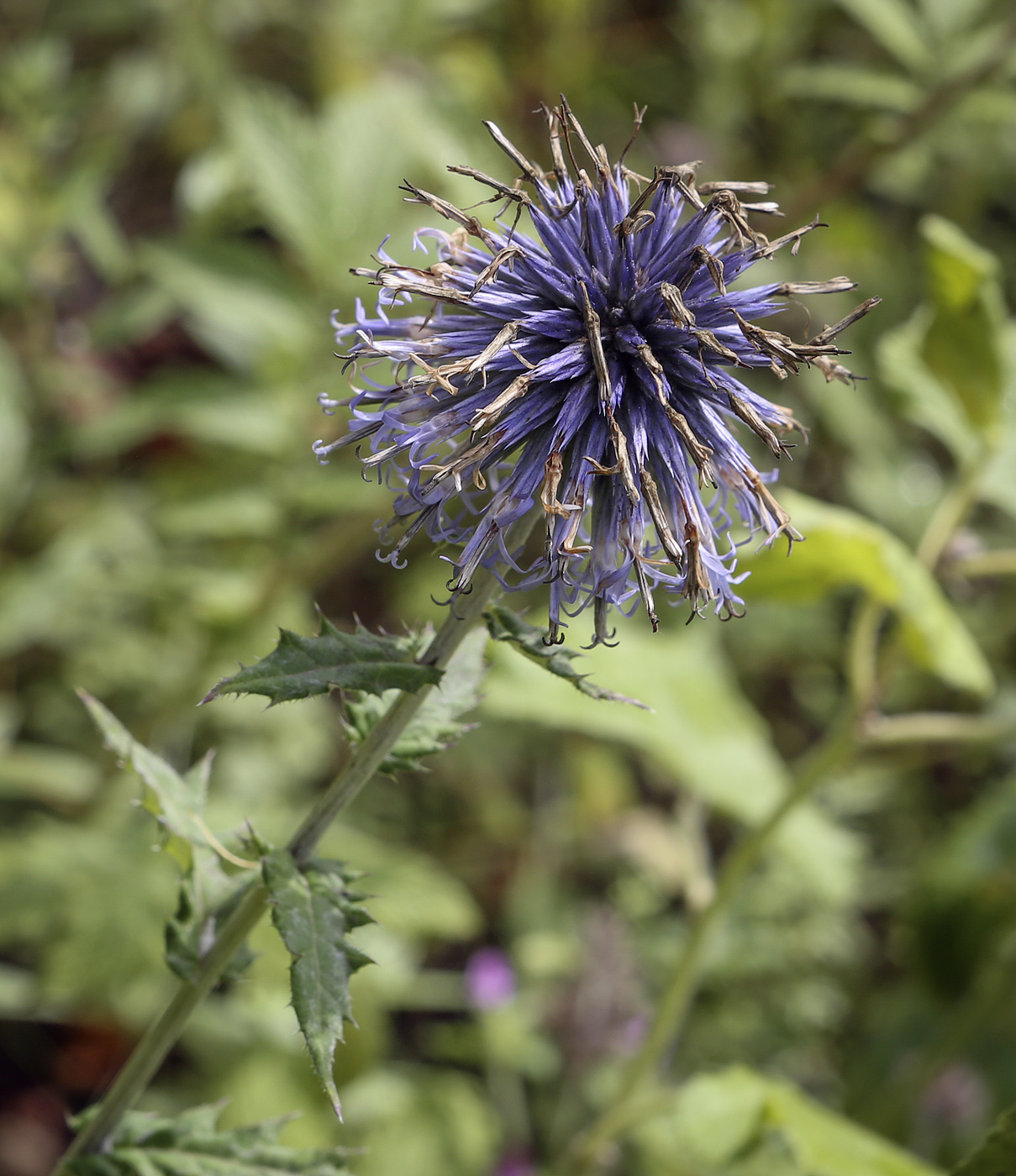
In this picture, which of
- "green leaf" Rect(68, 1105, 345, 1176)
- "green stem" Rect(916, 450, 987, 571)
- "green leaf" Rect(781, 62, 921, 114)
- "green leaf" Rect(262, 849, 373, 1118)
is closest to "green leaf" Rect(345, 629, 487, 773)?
"green leaf" Rect(262, 849, 373, 1118)

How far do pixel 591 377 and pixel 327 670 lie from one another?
0.41 m

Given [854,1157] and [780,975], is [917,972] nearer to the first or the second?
[780,975]

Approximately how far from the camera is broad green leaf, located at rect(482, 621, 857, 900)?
2115 mm

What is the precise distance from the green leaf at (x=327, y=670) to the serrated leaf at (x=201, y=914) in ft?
1.16

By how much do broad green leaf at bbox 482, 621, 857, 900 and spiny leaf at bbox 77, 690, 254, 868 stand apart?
2.48 ft

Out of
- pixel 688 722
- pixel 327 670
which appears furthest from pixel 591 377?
pixel 688 722

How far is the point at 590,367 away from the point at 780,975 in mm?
2096

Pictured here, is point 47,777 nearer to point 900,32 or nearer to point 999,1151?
point 999,1151

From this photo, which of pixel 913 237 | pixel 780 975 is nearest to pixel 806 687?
pixel 780 975

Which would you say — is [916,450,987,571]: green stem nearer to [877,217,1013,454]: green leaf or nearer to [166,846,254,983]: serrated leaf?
[877,217,1013,454]: green leaf

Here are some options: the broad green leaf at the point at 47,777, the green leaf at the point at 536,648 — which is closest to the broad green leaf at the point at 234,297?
the broad green leaf at the point at 47,777

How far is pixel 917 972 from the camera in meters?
2.57

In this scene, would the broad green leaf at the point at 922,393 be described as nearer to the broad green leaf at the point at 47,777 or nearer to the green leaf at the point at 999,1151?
the green leaf at the point at 999,1151

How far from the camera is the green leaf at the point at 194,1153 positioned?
1.25m
